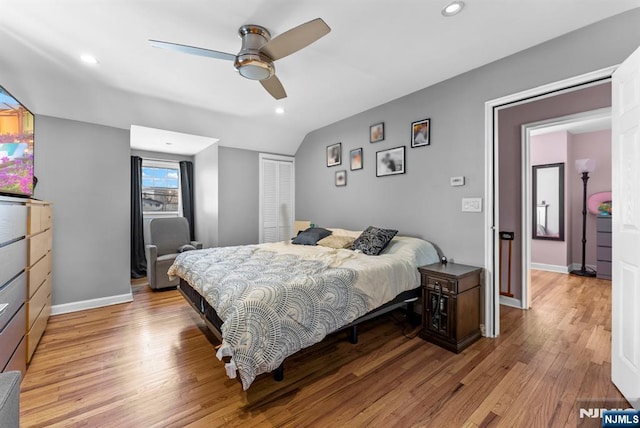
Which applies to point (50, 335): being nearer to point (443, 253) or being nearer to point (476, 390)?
point (476, 390)

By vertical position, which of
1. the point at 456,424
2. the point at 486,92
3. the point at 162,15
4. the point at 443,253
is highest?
the point at 162,15

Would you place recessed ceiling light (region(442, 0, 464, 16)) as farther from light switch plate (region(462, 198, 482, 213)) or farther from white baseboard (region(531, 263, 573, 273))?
white baseboard (region(531, 263, 573, 273))

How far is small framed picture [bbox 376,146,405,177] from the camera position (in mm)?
3514

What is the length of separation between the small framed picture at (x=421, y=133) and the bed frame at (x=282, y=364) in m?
1.70

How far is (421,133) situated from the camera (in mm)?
3268

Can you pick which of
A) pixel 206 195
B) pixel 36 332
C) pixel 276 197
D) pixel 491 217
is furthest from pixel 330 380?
pixel 206 195

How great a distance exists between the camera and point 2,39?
7.45 ft

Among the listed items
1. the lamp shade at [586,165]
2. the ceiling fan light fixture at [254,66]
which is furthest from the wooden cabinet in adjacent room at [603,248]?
the ceiling fan light fixture at [254,66]

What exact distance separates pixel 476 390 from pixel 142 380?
240cm

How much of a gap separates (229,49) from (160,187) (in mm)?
4108

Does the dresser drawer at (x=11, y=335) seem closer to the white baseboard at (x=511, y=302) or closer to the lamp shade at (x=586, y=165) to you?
the white baseboard at (x=511, y=302)

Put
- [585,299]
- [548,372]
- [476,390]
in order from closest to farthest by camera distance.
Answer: [476,390] → [548,372] → [585,299]

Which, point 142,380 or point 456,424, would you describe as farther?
point 142,380

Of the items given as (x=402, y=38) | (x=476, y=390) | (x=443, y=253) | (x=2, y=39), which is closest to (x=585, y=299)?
(x=443, y=253)
